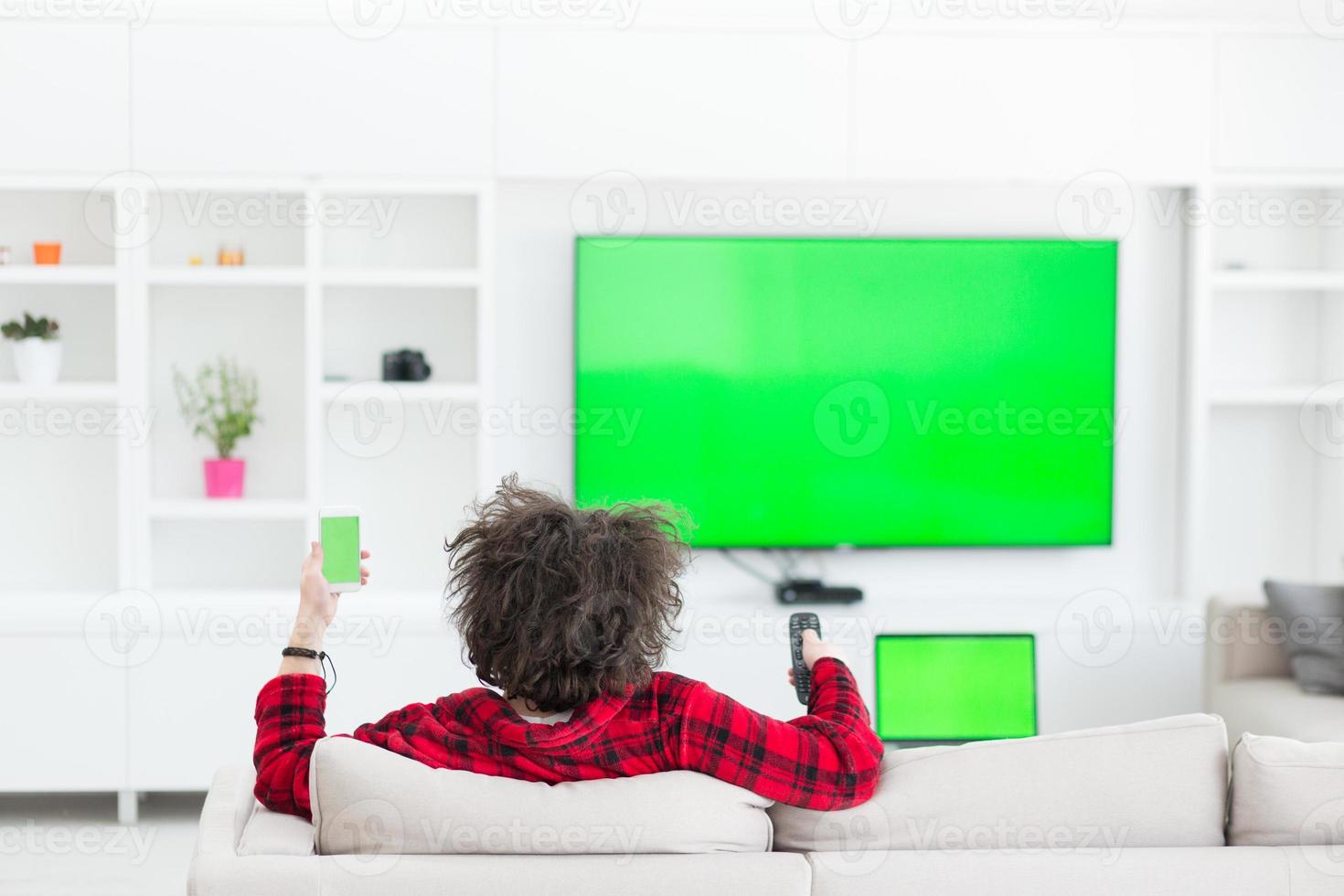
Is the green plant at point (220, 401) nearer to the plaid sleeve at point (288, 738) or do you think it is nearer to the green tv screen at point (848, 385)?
the green tv screen at point (848, 385)

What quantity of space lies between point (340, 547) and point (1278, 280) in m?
3.16

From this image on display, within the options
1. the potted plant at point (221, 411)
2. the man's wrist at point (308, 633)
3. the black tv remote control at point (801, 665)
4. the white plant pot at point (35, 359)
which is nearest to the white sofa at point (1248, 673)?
the black tv remote control at point (801, 665)

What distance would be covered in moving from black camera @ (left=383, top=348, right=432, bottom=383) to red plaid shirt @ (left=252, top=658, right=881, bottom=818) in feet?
7.72


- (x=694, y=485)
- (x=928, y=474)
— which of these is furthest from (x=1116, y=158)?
(x=694, y=485)

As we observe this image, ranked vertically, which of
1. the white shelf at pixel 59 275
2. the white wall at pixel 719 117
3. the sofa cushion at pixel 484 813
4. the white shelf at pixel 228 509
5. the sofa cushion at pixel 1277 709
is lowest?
the sofa cushion at pixel 1277 709

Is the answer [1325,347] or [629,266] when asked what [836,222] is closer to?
[629,266]

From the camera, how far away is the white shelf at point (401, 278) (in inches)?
143

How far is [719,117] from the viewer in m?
3.72

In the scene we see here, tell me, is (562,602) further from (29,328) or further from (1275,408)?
(1275,408)

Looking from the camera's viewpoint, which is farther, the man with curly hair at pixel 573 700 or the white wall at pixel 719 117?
the white wall at pixel 719 117

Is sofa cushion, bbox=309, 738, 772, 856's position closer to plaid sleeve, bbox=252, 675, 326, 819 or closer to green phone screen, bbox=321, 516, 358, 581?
plaid sleeve, bbox=252, 675, 326, 819

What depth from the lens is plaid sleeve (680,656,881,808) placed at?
1354 millimetres

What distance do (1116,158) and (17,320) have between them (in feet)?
11.0

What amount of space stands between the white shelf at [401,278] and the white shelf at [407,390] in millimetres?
297
